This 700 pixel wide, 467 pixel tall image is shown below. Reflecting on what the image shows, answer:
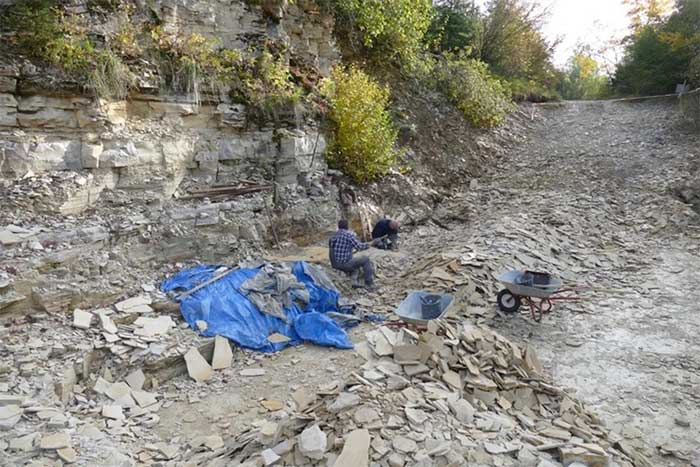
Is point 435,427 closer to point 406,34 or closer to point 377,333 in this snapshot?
point 377,333

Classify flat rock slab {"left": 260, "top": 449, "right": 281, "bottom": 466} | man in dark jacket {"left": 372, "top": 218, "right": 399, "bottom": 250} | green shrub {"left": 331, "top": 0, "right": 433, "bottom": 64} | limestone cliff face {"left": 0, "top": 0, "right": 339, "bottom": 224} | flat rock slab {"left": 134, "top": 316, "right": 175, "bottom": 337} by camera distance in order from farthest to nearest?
green shrub {"left": 331, "top": 0, "right": 433, "bottom": 64}
man in dark jacket {"left": 372, "top": 218, "right": 399, "bottom": 250}
limestone cliff face {"left": 0, "top": 0, "right": 339, "bottom": 224}
flat rock slab {"left": 134, "top": 316, "right": 175, "bottom": 337}
flat rock slab {"left": 260, "top": 449, "right": 281, "bottom": 466}

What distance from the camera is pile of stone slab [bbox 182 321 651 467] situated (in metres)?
3.35

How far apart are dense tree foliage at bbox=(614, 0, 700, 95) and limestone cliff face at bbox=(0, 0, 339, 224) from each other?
606 inches

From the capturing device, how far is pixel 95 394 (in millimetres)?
4609

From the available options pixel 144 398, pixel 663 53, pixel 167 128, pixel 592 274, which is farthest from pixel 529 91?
pixel 144 398

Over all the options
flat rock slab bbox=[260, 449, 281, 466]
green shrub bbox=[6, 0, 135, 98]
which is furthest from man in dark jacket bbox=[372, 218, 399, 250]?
flat rock slab bbox=[260, 449, 281, 466]

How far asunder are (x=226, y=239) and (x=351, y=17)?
7.86 m

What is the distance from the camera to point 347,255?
7309 mm

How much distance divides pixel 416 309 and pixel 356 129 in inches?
206

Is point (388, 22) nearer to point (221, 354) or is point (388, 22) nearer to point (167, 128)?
point (167, 128)

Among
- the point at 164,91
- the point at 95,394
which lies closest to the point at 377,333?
the point at 95,394

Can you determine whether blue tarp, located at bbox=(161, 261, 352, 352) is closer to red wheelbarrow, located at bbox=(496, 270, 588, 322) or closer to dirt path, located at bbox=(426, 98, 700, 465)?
red wheelbarrow, located at bbox=(496, 270, 588, 322)

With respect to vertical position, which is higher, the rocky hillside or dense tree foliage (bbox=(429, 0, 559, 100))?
dense tree foliage (bbox=(429, 0, 559, 100))

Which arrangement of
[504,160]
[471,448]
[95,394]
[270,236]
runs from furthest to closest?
1. [504,160]
2. [270,236]
3. [95,394]
4. [471,448]
